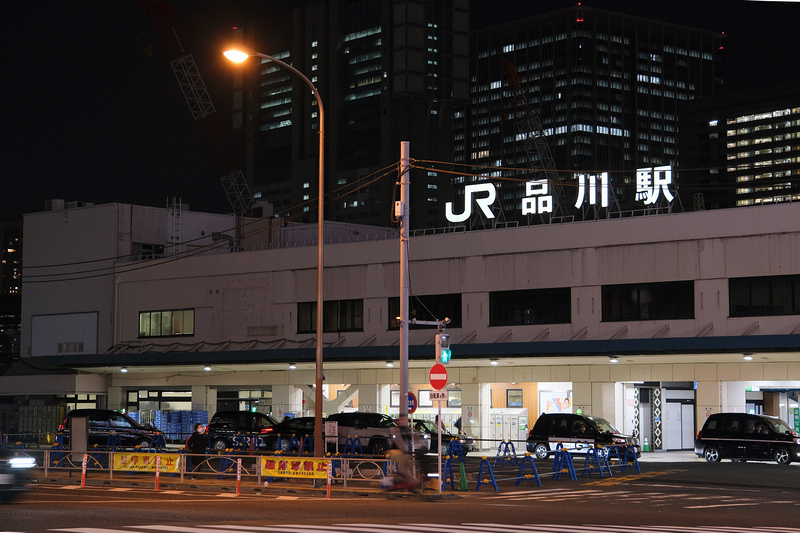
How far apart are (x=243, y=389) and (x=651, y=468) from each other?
88.0ft

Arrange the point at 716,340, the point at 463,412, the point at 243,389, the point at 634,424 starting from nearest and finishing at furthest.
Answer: the point at 716,340, the point at 634,424, the point at 463,412, the point at 243,389

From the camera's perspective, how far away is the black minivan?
38.3 meters

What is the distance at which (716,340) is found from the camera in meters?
39.9

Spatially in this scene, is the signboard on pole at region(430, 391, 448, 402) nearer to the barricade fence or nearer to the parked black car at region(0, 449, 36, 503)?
the barricade fence

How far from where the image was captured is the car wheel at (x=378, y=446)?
4006cm

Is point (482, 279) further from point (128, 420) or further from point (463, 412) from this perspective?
point (128, 420)

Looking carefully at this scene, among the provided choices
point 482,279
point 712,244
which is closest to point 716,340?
point 712,244

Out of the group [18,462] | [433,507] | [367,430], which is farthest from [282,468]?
[367,430]

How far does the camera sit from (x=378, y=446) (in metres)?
40.2

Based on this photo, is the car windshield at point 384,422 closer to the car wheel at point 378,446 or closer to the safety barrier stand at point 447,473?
the car wheel at point 378,446

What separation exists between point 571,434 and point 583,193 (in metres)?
11.8

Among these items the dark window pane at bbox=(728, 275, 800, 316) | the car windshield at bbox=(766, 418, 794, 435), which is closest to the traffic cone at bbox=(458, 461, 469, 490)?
the car windshield at bbox=(766, 418, 794, 435)

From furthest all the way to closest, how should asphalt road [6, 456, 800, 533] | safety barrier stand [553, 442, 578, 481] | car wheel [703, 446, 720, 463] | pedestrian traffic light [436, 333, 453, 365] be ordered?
car wheel [703, 446, 720, 463] < safety barrier stand [553, 442, 578, 481] < pedestrian traffic light [436, 333, 453, 365] < asphalt road [6, 456, 800, 533]

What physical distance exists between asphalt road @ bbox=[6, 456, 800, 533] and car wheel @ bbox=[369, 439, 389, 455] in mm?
9896
